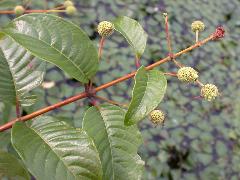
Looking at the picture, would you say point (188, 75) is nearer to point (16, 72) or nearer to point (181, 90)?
point (16, 72)

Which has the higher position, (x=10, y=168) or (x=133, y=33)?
(x=133, y=33)

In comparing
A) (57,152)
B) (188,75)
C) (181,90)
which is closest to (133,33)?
(188,75)

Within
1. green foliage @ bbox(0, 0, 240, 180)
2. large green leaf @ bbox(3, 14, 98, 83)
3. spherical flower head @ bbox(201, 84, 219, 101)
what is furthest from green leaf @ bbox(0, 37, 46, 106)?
green foliage @ bbox(0, 0, 240, 180)

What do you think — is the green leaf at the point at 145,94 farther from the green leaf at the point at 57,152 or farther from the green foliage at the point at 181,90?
the green foliage at the point at 181,90

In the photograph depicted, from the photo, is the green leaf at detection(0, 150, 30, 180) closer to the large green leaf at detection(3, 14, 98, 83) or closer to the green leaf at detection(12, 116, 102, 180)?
the green leaf at detection(12, 116, 102, 180)

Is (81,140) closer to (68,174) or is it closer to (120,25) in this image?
(68,174)

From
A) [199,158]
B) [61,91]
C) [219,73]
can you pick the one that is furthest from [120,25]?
[219,73]
